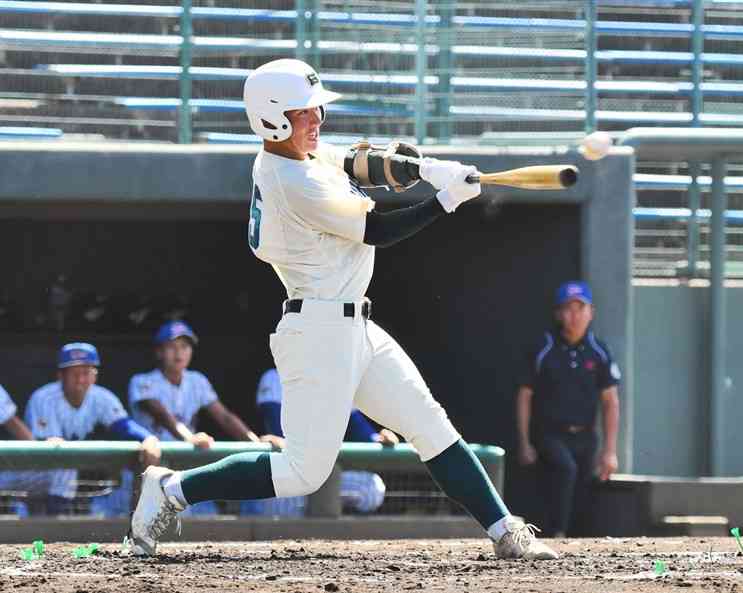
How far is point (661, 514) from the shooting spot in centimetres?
826

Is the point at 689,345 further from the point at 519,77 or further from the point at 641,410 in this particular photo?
the point at 519,77

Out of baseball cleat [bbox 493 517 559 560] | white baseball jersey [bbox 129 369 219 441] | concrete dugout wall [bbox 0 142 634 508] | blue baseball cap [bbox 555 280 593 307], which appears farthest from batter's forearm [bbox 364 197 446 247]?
concrete dugout wall [bbox 0 142 634 508]

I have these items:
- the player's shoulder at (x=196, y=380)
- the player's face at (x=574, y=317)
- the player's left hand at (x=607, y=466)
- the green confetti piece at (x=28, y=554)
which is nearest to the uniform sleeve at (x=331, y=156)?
the green confetti piece at (x=28, y=554)

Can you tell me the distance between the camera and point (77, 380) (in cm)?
809

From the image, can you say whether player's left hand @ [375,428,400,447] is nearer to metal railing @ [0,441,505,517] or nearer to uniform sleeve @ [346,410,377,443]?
metal railing @ [0,441,505,517]

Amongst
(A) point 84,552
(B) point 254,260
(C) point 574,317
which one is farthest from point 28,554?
(B) point 254,260

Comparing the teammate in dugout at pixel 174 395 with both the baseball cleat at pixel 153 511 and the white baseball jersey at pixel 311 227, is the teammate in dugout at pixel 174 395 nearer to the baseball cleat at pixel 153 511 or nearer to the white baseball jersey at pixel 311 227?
the baseball cleat at pixel 153 511

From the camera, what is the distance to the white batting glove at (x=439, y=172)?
5.07m

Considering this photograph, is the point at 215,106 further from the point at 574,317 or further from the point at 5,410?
the point at 574,317

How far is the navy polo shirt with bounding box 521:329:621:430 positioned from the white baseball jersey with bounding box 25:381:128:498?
225cm

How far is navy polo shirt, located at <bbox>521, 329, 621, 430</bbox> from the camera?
8.62 metres

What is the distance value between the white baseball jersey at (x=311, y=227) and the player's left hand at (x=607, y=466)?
3.59m

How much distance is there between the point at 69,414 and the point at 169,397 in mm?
568

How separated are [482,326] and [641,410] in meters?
1.09
